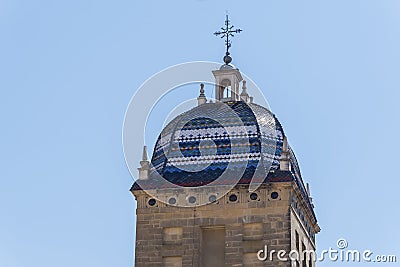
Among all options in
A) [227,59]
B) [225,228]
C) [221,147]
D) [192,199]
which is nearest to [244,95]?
[227,59]

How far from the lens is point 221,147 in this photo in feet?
85.6

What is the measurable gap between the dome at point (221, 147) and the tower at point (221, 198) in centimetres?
3

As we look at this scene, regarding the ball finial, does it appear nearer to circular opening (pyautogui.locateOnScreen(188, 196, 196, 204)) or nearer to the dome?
the dome

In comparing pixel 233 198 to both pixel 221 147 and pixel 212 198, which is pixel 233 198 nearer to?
pixel 212 198

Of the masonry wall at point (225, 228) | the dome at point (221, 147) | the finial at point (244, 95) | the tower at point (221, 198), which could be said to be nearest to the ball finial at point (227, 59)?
the finial at point (244, 95)

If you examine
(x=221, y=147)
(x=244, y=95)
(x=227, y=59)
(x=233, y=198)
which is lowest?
(x=233, y=198)

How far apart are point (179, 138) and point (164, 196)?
185 cm

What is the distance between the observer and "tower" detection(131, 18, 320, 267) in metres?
24.7

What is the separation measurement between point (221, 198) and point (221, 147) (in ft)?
5.01

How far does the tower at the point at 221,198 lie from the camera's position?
2470 cm

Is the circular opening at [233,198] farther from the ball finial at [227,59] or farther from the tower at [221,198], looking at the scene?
the ball finial at [227,59]

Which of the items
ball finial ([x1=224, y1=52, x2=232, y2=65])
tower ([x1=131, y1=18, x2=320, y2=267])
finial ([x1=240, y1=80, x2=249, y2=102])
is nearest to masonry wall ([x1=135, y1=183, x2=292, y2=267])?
tower ([x1=131, y1=18, x2=320, y2=267])

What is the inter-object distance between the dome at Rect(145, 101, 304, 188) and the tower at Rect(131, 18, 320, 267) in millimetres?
25

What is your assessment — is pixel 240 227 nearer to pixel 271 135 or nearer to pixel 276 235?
pixel 276 235
